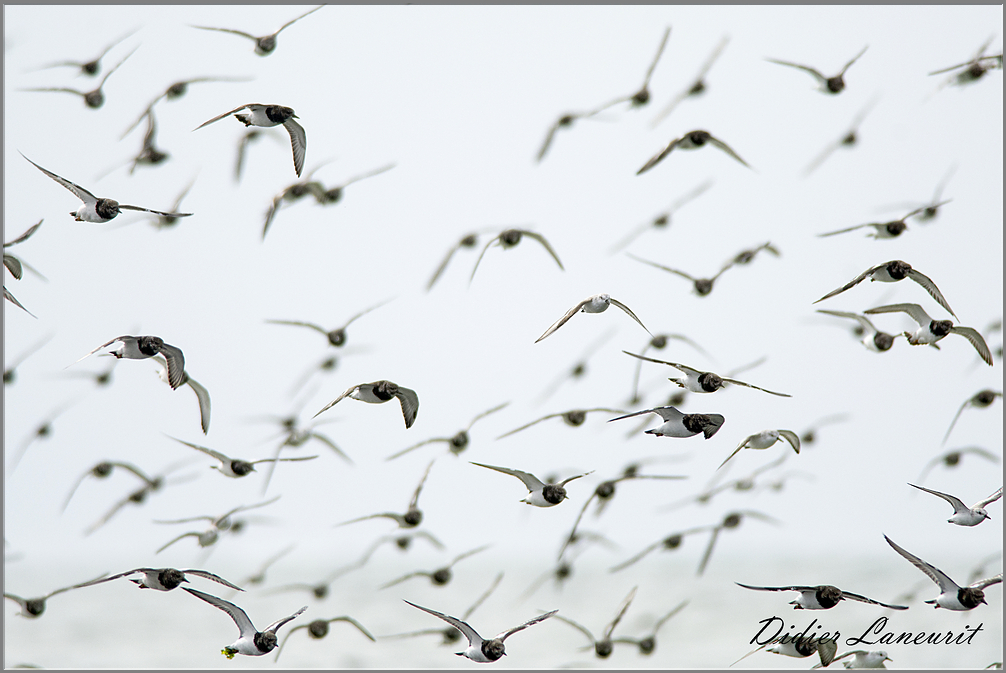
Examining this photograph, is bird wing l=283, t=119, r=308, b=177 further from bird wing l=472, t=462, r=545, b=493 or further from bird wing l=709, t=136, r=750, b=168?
bird wing l=709, t=136, r=750, b=168

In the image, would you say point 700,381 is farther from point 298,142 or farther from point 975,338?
point 298,142

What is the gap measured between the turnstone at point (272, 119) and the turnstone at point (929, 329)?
6338 mm

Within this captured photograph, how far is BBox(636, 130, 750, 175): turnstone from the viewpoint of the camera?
35.6 ft

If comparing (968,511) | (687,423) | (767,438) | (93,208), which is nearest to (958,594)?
(968,511)

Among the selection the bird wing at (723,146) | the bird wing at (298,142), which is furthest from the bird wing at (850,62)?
the bird wing at (298,142)

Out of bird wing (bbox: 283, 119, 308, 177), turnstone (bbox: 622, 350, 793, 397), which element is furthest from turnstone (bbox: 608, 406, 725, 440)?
bird wing (bbox: 283, 119, 308, 177)

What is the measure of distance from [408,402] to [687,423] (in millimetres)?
3054

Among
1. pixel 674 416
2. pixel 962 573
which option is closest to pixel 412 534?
pixel 674 416

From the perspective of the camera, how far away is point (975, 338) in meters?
9.78

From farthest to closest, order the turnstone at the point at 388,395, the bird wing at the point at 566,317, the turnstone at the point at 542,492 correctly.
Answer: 1. the turnstone at the point at 542,492
2. the turnstone at the point at 388,395
3. the bird wing at the point at 566,317

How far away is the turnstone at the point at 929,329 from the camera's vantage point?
9227mm

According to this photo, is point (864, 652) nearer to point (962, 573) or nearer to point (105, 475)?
point (105, 475)

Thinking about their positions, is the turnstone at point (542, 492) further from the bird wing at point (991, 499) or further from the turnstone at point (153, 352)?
the bird wing at point (991, 499)

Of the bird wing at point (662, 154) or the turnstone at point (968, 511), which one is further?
the bird wing at point (662, 154)
